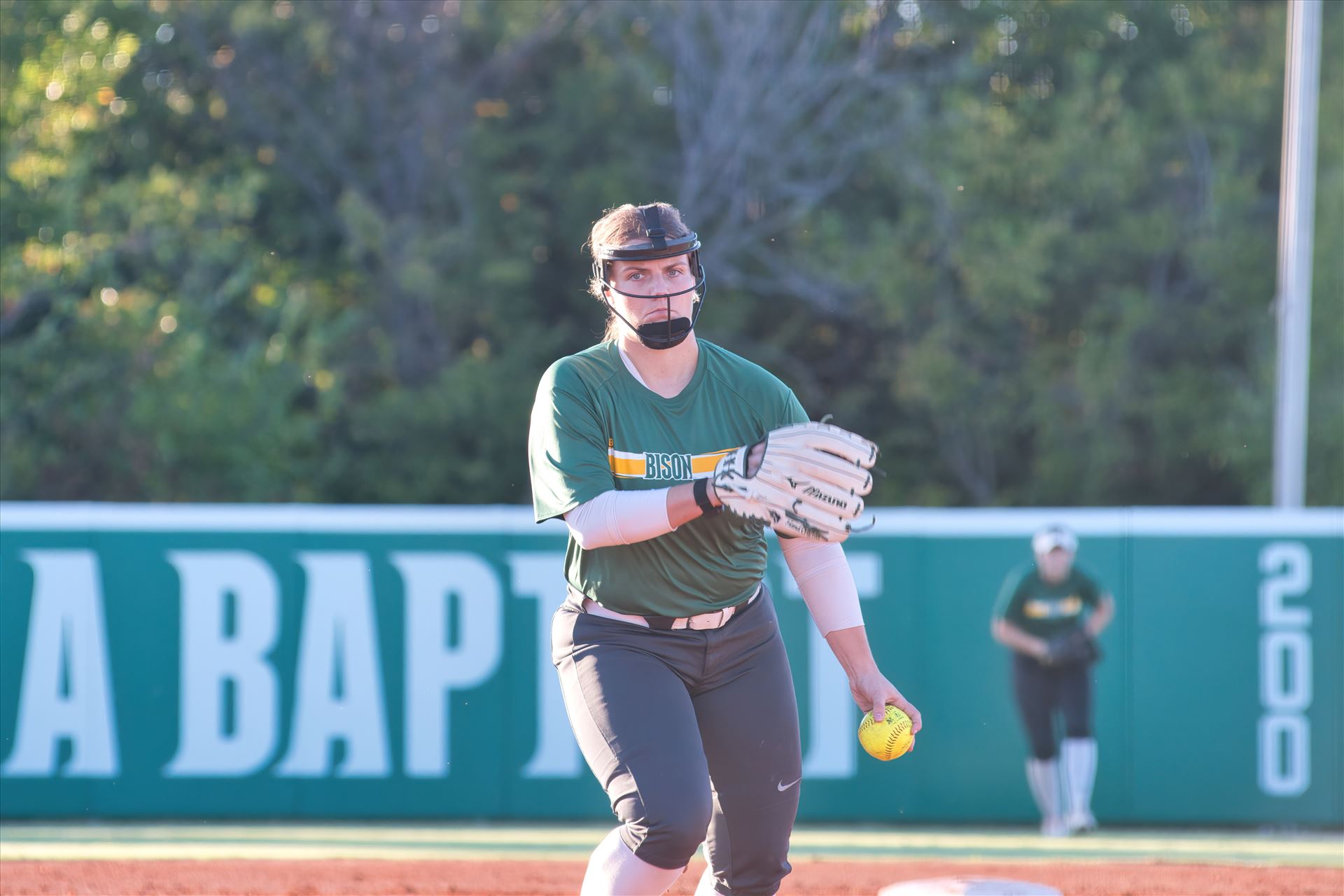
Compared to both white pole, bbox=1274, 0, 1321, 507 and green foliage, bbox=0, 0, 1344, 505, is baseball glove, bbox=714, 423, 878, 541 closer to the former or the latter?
white pole, bbox=1274, 0, 1321, 507

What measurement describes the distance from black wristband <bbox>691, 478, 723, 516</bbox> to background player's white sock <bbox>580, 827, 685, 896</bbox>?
2.60ft

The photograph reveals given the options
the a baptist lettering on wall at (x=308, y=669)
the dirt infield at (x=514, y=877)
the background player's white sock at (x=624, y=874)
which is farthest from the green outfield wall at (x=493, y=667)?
the background player's white sock at (x=624, y=874)

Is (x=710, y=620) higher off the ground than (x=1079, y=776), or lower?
higher

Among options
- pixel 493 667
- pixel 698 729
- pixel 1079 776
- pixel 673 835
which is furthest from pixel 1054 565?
pixel 673 835

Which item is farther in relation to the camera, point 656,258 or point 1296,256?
point 1296,256

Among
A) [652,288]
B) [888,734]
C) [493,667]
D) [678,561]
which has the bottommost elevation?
[493,667]

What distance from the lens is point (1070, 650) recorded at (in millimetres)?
9227

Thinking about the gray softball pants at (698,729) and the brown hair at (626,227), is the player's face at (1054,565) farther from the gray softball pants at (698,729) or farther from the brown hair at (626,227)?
the brown hair at (626,227)

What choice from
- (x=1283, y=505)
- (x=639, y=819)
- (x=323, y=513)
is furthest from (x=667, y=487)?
(x=1283, y=505)

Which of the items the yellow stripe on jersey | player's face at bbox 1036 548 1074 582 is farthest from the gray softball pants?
player's face at bbox 1036 548 1074 582

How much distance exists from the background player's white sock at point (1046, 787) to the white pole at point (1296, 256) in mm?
3988

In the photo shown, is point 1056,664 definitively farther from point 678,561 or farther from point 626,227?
point 626,227

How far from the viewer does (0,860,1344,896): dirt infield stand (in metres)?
6.21

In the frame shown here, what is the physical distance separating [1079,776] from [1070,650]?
76cm
